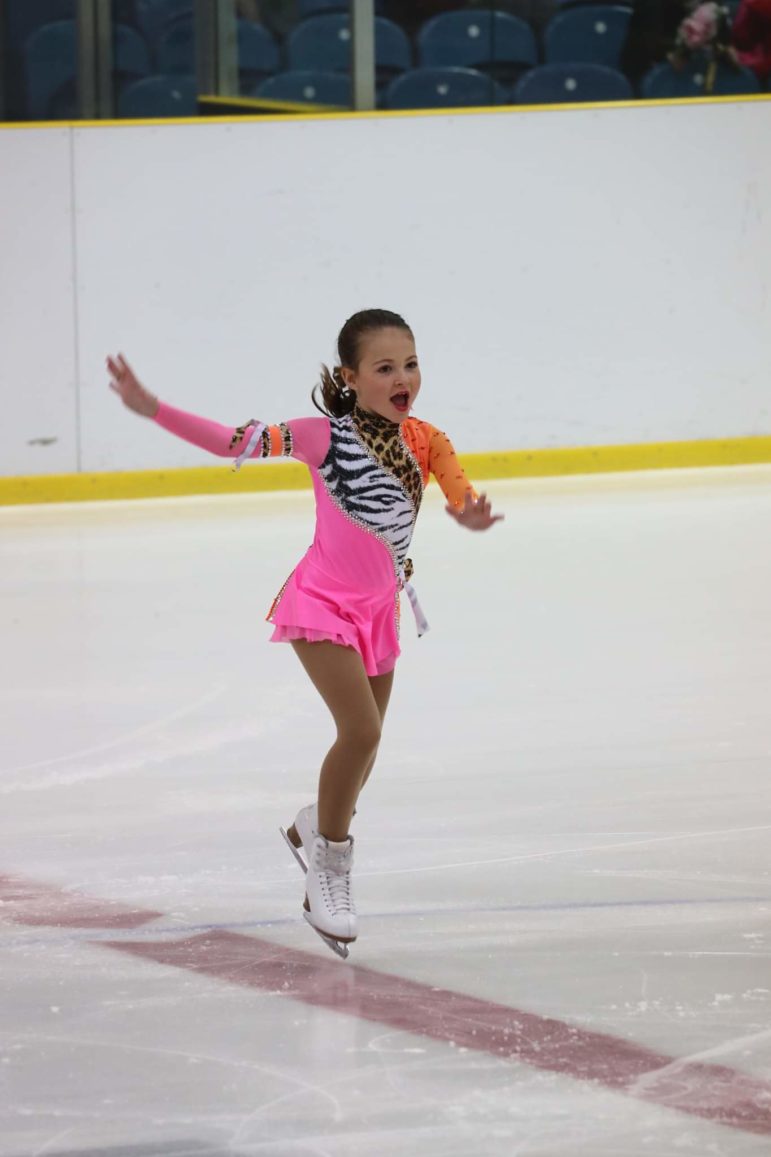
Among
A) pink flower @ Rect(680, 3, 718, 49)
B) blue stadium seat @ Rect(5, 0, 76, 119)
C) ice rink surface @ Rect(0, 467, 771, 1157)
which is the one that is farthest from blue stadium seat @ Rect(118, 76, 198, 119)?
ice rink surface @ Rect(0, 467, 771, 1157)

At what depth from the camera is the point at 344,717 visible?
2.96 meters

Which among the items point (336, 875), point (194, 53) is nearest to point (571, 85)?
point (194, 53)

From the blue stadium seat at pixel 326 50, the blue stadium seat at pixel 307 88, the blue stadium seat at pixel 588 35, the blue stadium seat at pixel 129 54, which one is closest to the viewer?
the blue stadium seat at pixel 129 54

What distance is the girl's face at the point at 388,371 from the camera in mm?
2973

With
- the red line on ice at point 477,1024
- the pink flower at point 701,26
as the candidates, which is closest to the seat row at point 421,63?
the pink flower at point 701,26

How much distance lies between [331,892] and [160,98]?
720 centimetres

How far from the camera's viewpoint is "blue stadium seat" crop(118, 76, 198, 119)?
30.7ft

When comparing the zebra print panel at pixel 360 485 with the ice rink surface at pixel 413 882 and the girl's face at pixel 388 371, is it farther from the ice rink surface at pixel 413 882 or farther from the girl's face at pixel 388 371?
the ice rink surface at pixel 413 882

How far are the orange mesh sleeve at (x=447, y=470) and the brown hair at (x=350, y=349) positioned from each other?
15cm

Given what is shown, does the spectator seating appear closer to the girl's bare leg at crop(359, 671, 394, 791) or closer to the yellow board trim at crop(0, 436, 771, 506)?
the yellow board trim at crop(0, 436, 771, 506)

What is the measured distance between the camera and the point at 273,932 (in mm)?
3070

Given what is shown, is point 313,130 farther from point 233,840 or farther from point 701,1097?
point 701,1097

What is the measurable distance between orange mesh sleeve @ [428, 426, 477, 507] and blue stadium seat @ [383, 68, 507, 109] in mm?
7105

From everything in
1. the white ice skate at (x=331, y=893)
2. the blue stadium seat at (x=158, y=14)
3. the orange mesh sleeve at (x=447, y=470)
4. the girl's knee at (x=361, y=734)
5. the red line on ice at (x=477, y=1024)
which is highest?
the blue stadium seat at (x=158, y=14)
